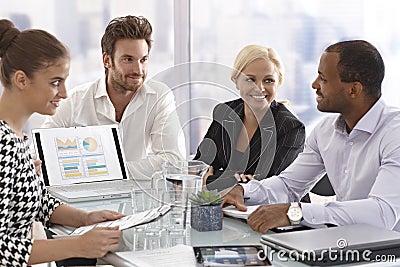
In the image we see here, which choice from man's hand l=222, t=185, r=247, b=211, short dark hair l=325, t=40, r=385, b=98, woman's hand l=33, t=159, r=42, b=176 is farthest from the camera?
woman's hand l=33, t=159, r=42, b=176

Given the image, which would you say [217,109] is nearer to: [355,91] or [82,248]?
[355,91]

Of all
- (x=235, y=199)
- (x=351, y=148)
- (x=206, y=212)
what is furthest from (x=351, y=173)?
(x=206, y=212)

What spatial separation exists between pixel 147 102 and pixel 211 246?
1.52m

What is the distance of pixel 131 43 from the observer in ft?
10.5

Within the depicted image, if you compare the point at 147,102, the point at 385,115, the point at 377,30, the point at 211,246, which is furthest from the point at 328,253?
the point at 377,30

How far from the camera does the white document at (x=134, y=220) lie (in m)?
1.90

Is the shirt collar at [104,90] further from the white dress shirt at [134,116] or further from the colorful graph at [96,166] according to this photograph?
the colorful graph at [96,166]

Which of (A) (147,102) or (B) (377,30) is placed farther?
(B) (377,30)

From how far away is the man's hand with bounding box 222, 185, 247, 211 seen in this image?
2250 millimetres

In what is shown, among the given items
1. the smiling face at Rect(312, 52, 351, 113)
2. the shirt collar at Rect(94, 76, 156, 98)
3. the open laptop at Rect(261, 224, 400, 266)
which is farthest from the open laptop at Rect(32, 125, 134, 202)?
the open laptop at Rect(261, 224, 400, 266)

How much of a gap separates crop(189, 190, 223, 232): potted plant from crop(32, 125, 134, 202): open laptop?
0.65 meters

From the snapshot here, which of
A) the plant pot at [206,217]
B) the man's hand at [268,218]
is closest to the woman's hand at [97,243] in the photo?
the plant pot at [206,217]

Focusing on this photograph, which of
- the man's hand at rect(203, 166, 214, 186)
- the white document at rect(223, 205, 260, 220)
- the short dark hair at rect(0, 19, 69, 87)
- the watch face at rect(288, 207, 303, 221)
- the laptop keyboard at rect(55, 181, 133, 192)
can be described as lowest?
the laptop keyboard at rect(55, 181, 133, 192)

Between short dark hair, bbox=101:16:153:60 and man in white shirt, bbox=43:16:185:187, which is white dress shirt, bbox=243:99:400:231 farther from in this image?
short dark hair, bbox=101:16:153:60
